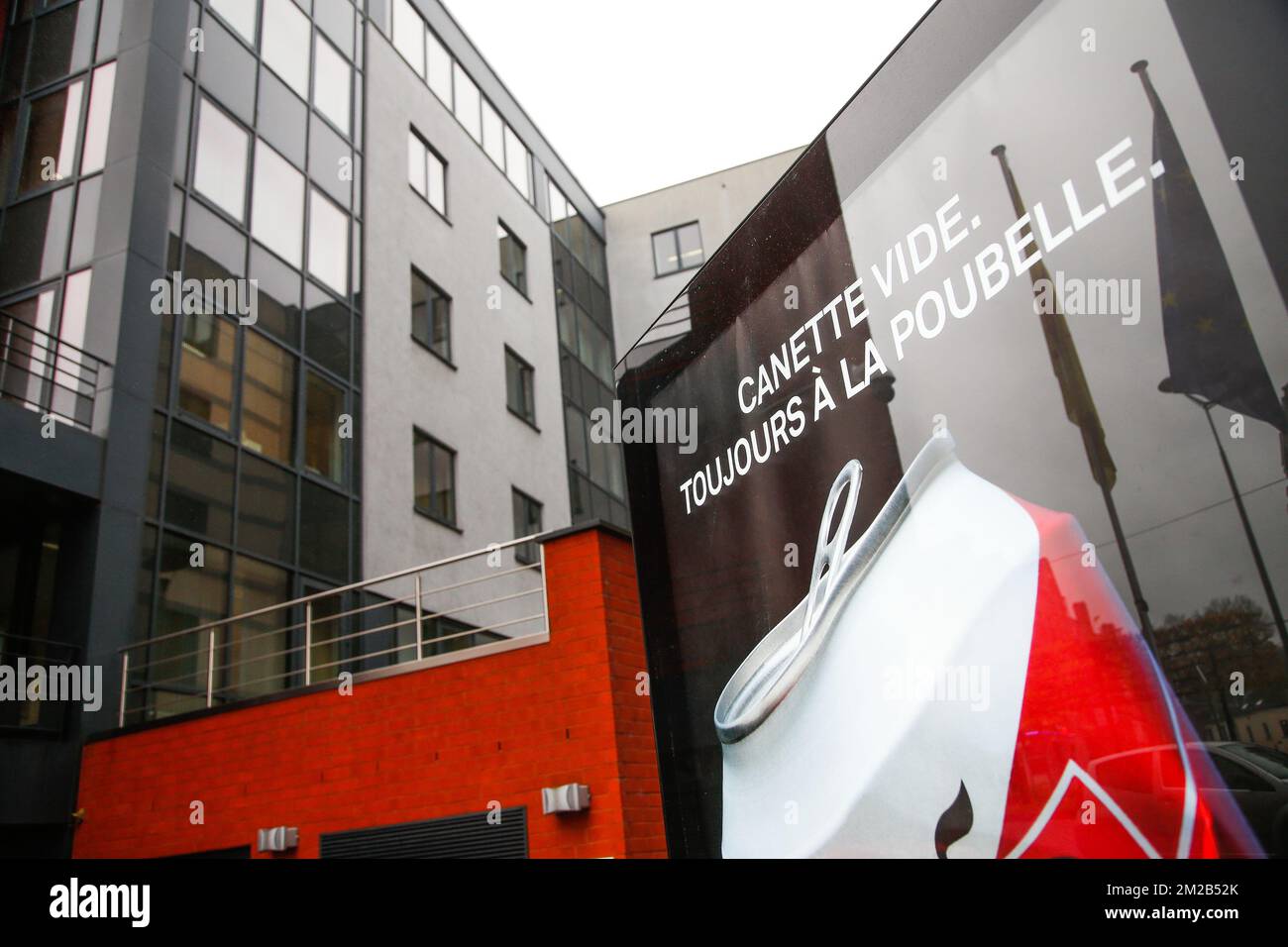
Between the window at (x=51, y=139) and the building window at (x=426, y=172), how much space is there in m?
5.92

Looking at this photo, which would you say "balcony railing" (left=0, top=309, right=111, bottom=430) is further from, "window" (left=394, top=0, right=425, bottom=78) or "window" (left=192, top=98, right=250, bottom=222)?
"window" (left=394, top=0, right=425, bottom=78)

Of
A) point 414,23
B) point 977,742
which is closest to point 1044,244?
point 977,742

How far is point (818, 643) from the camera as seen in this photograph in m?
4.30

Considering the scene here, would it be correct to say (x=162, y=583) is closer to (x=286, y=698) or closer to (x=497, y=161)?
(x=286, y=698)

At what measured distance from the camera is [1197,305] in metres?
2.63

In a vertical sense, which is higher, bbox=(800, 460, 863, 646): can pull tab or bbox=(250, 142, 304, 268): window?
bbox=(250, 142, 304, 268): window

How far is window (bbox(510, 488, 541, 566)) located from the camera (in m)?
18.3

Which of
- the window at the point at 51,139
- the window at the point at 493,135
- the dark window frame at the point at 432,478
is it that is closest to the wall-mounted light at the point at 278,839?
the dark window frame at the point at 432,478

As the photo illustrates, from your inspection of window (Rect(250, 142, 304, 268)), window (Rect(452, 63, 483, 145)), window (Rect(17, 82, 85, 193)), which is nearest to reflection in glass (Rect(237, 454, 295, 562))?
A: window (Rect(250, 142, 304, 268))

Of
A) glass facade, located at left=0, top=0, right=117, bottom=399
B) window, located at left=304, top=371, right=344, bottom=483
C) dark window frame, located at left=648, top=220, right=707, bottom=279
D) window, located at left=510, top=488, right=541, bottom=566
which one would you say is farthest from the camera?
dark window frame, located at left=648, top=220, right=707, bottom=279

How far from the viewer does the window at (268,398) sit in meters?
12.8

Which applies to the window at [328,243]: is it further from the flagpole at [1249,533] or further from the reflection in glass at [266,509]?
the flagpole at [1249,533]

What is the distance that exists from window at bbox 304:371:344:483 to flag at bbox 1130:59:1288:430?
1242cm

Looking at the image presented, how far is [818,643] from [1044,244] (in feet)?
6.58
